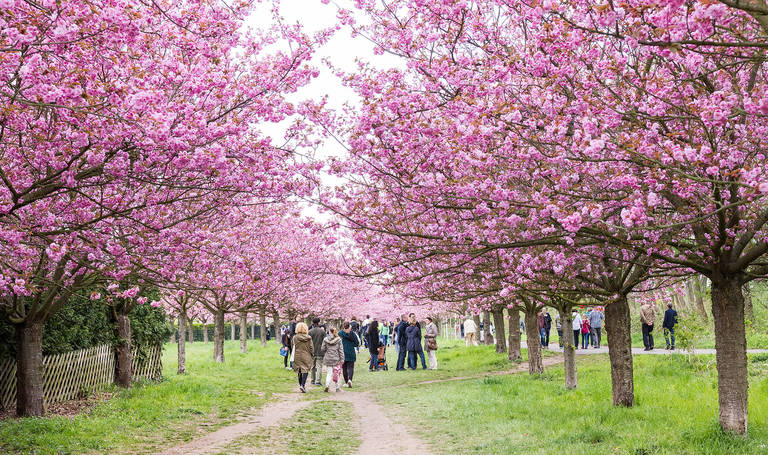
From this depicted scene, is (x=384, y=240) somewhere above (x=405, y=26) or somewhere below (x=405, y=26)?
below

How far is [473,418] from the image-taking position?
11.0m

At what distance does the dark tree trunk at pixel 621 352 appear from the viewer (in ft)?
34.7

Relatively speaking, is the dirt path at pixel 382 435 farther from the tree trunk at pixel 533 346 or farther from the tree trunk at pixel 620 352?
the tree trunk at pixel 533 346

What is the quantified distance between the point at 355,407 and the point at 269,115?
762 cm

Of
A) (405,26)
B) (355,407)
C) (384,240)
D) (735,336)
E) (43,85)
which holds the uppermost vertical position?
(405,26)

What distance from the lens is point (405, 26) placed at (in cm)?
862

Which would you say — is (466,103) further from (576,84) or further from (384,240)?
(384,240)

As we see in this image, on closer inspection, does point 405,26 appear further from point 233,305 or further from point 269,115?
point 233,305

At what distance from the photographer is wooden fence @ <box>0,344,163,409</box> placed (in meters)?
12.2

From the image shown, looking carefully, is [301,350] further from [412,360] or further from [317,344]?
[412,360]

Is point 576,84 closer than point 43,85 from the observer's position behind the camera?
No

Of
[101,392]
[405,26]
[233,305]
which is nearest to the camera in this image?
[405,26]

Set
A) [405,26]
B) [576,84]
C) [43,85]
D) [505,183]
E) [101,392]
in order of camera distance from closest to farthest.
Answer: [43,85]
[576,84]
[505,183]
[405,26]
[101,392]

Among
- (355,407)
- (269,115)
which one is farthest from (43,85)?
(355,407)
